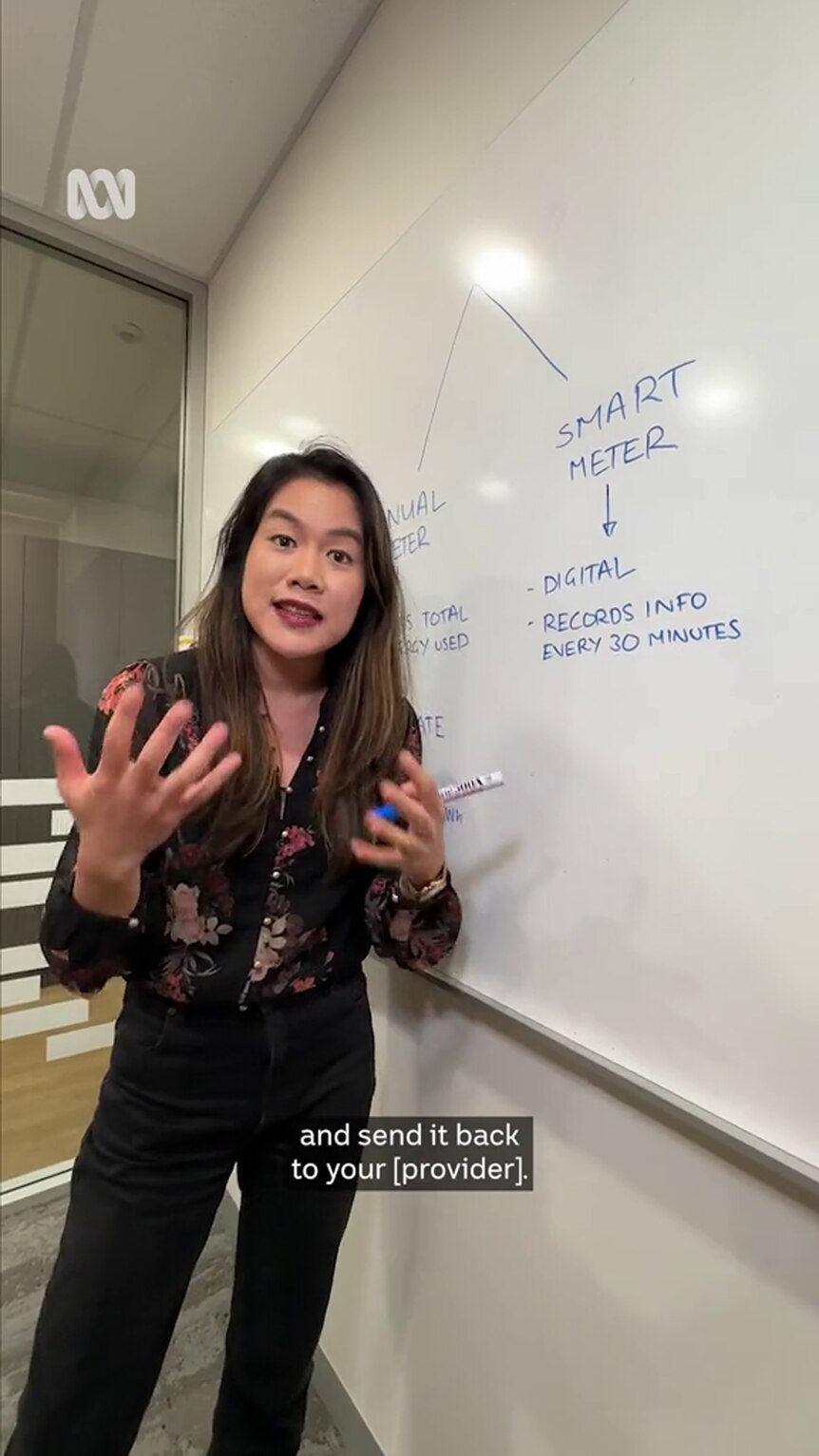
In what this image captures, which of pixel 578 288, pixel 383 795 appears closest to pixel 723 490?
pixel 578 288

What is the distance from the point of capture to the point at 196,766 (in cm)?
68

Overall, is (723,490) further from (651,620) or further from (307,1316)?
(307,1316)

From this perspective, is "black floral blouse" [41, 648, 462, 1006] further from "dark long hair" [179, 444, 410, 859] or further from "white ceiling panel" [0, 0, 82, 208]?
"white ceiling panel" [0, 0, 82, 208]

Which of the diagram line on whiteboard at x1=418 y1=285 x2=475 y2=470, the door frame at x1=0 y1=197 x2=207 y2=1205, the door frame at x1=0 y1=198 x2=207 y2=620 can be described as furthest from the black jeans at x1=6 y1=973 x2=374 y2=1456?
the door frame at x1=0 y1=198 x2=207 y2=620

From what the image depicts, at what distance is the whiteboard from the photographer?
65 centimetres

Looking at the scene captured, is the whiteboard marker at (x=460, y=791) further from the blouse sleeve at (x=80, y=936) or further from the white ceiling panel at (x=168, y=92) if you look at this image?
the white ceiling panel at (x=168, y=92)

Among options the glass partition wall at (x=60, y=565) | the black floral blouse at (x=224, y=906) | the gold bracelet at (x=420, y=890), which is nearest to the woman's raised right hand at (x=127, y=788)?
the black floral blouse at (x=224, y=906)

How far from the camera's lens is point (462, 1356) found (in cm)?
103

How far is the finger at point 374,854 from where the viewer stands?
→ 83cm

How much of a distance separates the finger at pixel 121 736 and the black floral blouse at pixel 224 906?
160 millimetres

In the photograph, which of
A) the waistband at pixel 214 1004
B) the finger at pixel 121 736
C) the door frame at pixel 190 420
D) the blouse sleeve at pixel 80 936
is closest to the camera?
the finger at pixel 121 736

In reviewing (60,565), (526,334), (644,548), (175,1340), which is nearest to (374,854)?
(644,548)

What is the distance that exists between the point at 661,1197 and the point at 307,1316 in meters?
0.54

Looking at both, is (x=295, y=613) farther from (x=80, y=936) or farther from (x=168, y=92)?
(x=168, y=92)
